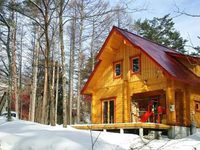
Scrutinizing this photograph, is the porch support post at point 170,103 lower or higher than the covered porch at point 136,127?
higher

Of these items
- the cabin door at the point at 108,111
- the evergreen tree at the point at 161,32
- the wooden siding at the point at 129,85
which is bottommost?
the cabin door at the point at 108,111

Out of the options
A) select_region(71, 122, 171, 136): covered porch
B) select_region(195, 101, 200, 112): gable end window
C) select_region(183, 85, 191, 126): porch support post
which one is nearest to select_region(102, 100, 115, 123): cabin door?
select_region(71, 122, 171, 136): covered porch

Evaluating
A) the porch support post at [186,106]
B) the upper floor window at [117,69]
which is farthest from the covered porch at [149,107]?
the upper floor window at [117,69]

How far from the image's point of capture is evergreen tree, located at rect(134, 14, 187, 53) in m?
39.0

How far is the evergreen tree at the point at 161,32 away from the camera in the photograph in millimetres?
38994

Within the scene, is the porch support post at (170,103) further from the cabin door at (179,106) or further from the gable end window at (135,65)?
the gable end window at (135,65)

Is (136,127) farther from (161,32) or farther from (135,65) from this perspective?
(161,32)

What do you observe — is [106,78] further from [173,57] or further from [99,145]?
[99,145]

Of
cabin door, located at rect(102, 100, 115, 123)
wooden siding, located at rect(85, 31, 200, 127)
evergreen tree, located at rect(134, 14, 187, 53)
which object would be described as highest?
evergreen tree, located at rect(134, 14, 187, 53)

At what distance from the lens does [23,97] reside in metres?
37.5

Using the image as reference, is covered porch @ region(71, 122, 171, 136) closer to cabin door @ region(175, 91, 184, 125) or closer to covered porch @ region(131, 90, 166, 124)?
covered porch @ region(131, 90, 166, 124)

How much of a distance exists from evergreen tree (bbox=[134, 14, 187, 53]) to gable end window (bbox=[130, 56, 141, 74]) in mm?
19776

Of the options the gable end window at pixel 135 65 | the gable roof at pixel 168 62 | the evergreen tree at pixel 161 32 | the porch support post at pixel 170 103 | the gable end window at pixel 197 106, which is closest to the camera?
the porch support post at pixel 170 103

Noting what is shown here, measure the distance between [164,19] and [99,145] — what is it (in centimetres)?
3607
